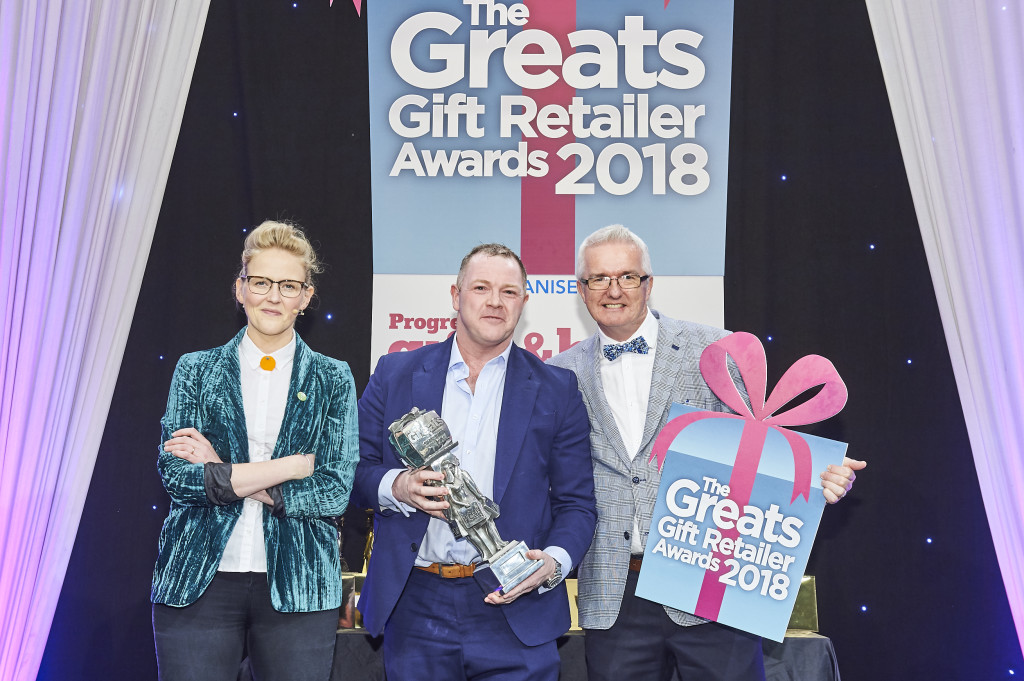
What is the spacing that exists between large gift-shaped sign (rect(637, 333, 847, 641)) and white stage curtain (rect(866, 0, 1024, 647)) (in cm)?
158

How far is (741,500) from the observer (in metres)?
2.43

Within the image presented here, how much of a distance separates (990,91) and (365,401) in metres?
2.96

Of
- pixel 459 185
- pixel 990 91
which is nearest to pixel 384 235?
pixel 459 185

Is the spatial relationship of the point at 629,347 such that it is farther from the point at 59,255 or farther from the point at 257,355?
the point at 59,255

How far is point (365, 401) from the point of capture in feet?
8.19

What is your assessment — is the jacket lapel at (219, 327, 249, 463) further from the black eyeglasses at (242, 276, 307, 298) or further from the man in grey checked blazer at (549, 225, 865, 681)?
the man in grey checked blazer at (549, 225, 865, 681)

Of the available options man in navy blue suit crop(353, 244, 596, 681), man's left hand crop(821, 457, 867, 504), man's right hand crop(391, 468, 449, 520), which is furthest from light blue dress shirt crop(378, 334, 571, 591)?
man's left hand crop(821, 457, 867, 504)

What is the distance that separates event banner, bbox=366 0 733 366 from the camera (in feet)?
13.2

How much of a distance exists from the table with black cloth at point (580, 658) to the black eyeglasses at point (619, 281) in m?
1.47

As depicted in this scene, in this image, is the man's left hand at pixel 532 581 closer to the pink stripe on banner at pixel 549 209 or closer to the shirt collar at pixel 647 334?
the shirt collar at pixel 647 334

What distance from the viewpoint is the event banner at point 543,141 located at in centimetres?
401

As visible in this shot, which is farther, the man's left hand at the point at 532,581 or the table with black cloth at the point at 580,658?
the table with black cloth at the point at 580,658

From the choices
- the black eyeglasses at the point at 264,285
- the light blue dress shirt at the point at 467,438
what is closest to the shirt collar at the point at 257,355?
the black eyeglasses at the point at 264,285

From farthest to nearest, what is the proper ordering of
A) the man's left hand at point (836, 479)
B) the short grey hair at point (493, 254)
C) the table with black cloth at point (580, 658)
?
the table with black cloth at point (580, 658) < the short grey hair at point (493, 254) < the man's left hand at point (836, 479)
